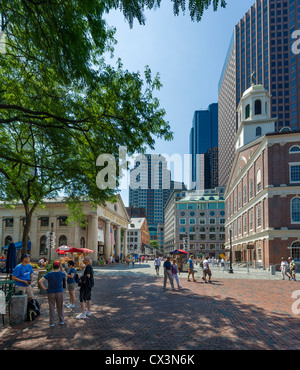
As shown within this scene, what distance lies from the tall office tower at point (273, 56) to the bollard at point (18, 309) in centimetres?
10564

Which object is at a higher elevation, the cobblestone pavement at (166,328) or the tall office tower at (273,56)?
the tall office tower at (273,56)

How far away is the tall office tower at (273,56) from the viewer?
101438mm

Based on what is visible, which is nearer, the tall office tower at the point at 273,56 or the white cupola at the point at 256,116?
the white cupola at the point at 256,116

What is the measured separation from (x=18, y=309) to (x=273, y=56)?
384ft

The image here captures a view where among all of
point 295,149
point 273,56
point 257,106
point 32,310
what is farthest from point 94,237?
point 273,56

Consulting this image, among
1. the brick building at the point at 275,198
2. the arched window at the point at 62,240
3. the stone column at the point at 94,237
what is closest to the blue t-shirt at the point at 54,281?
the brick building at the point at 275,198

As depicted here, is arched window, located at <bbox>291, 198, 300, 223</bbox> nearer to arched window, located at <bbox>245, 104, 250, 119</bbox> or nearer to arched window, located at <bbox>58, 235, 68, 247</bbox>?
arched window, located at <bbox>245, 104, 250, 119</bbox>

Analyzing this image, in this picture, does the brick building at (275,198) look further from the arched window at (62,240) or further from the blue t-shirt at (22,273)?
the blue t-shirt at (22,273)

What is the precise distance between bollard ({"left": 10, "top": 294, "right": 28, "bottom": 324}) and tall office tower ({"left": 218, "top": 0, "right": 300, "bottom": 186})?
347 feet

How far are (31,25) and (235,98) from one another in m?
119

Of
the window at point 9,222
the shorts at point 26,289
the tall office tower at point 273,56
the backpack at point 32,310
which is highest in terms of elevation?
the tall office tower at point 273,56

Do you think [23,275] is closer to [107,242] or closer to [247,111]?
[107,242]

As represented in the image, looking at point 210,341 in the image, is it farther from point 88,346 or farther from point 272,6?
point 272,6
